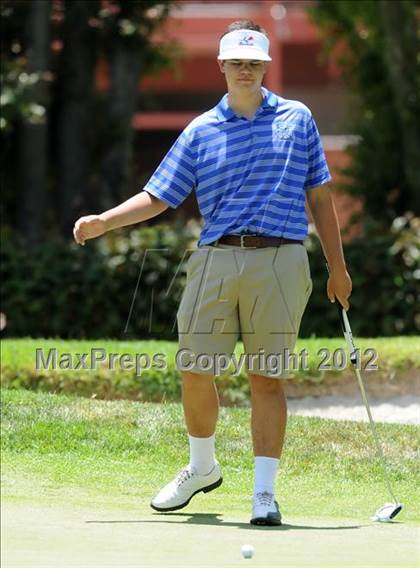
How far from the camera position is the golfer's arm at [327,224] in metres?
6.27

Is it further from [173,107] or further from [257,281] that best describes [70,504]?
[173,107]

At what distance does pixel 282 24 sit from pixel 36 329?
13.9 m

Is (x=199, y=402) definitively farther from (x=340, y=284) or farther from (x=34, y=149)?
(x=34, y=149)

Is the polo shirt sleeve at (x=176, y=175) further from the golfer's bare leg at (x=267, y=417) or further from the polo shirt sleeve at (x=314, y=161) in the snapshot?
the golfer's bare leg at (x=267, y=417)

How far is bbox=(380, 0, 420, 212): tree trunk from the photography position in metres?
16.4

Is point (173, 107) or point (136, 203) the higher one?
point (173, 107)

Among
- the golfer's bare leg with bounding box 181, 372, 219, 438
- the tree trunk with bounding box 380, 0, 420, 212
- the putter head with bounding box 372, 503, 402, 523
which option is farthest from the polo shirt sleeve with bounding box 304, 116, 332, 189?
the tree trunk with bounding box 380, 0, 420, 212

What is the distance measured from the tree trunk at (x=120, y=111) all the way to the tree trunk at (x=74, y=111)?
0.89 feet

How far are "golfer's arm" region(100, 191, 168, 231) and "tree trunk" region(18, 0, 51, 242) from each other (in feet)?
32.5

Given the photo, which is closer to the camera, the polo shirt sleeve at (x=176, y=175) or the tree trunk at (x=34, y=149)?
the polo shirt sleeve at (x=176, y=175)

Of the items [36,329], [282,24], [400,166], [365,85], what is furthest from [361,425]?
[282,24]

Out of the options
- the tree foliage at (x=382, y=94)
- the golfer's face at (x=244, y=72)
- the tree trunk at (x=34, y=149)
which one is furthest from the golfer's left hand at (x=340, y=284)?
the tree trunk at (x=34, y=149)

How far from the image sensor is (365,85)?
60.2 feet

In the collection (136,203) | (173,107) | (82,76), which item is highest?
(173,107)
